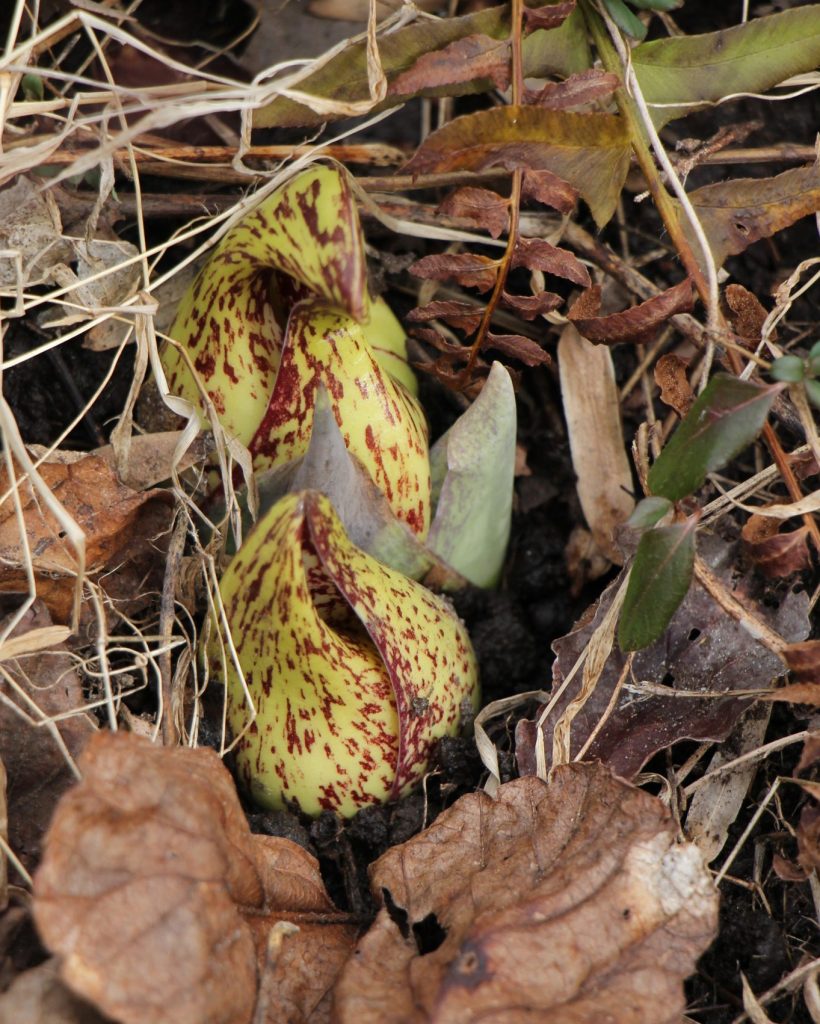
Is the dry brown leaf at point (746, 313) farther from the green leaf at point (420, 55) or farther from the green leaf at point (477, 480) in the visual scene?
the green leaf at point (420, 55)

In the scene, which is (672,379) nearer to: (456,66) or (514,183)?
(514,183)

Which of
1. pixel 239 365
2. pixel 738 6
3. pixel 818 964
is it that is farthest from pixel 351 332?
pixel 738 6

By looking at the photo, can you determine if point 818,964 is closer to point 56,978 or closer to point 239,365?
point 56,978

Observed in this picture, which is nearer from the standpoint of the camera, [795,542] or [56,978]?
[56,978]

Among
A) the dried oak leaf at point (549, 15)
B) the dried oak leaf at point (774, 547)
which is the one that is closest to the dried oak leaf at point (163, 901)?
the dried oak leaf at point (774, 547)

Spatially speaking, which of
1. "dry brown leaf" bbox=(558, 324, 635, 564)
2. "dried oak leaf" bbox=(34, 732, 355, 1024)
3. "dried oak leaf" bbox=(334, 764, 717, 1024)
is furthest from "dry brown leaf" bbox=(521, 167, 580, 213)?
"dried oak leaf" bbox=(34, 732, 355, 1024)

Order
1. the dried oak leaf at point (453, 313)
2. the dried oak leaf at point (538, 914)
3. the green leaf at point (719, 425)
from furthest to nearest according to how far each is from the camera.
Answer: the dried oak leaf at point (453, 313), the green leaf at point (719, 425), the dried oak leaf at point (538, 914)
